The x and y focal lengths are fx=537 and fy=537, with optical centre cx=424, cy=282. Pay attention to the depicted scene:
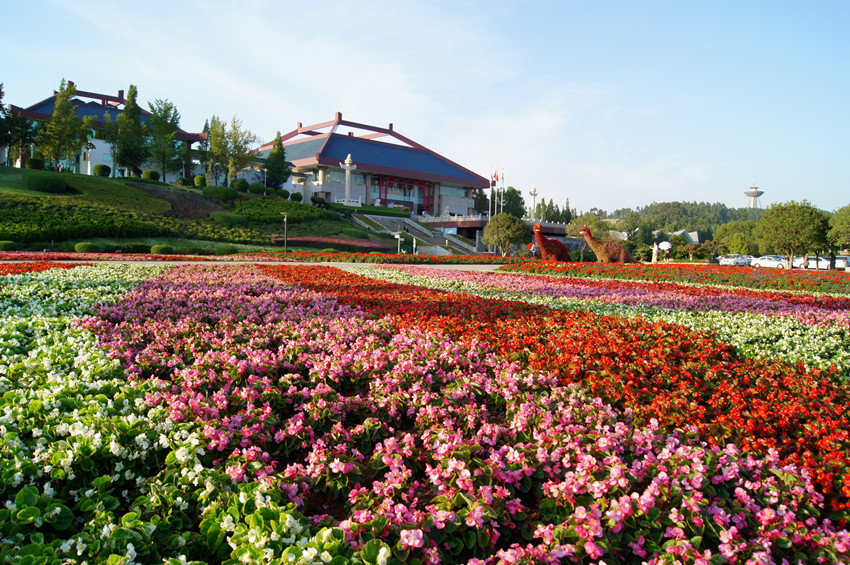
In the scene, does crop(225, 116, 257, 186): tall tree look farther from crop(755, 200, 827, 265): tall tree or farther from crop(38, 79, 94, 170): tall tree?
crop(755, 200, 827, 265): tall tree

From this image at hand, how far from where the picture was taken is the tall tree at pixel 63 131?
35.8 m

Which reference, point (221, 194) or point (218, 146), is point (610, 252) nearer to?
point (221, 194)

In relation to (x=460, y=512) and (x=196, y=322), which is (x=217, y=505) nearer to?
(x=460, y=512)

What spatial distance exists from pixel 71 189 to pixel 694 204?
176 metres

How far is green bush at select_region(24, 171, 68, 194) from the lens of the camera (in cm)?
2923

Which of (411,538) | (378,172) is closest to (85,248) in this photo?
(411,538)

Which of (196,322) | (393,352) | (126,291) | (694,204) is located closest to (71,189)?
(126,291)

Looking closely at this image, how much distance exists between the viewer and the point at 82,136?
37.8 metres

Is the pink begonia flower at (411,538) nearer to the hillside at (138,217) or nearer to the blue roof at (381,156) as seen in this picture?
the hillside at (138,217)

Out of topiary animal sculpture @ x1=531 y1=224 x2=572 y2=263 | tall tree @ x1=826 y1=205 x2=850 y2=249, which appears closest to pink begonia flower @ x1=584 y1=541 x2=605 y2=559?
topiary animal sculpture @ x1=531 y1=224 x2=572 y2=263

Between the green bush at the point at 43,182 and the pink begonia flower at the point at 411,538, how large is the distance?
34.8 m

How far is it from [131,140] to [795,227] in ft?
140

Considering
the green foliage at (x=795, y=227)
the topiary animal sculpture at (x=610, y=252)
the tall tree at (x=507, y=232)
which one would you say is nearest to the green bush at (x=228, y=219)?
the tall tree at (x=507, y=232)

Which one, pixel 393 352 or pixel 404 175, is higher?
pixel 404 175
